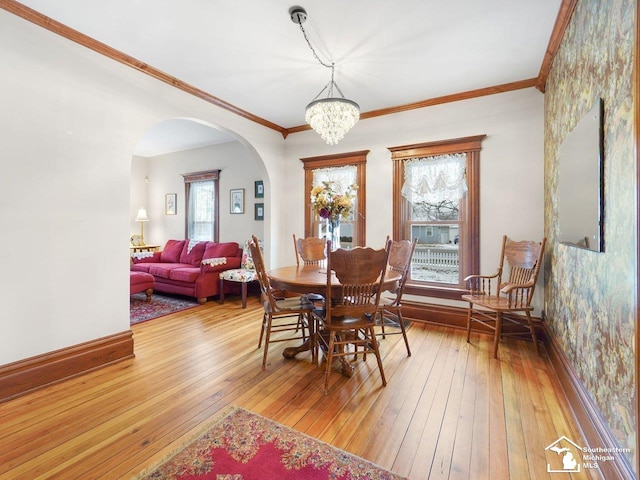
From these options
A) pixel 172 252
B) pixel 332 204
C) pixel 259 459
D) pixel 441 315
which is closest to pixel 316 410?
pixel 259 459

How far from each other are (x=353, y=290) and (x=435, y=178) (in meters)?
2.31

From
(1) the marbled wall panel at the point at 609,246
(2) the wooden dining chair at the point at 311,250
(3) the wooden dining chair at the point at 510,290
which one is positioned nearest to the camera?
(1) the marbled wall panel at the point at 609,246

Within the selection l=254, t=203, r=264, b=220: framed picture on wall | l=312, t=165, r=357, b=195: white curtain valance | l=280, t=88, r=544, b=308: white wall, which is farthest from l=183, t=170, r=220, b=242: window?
l=280, t=88, r=544, b=308: white wall

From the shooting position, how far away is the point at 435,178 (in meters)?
3.85

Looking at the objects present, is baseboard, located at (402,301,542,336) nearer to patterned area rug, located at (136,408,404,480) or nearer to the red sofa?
patterned area rug, located at (136,408,404,480)

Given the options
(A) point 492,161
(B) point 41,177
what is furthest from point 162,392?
(A) point 492,161

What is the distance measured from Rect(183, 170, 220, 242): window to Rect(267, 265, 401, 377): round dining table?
3.93 meters

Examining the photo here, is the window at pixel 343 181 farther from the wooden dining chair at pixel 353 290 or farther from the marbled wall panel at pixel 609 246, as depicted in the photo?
the marbled wall panel at pixel 609 246

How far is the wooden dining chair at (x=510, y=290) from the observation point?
2.83 m

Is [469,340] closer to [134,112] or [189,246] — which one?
[134,112]

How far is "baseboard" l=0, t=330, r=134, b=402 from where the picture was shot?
2111 millimetres

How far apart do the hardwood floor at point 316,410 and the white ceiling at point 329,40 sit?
2828mm

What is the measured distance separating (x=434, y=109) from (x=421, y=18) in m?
1.66

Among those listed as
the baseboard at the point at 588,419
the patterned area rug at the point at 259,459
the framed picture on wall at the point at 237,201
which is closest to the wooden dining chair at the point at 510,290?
the baseboard at the point at 588,419
